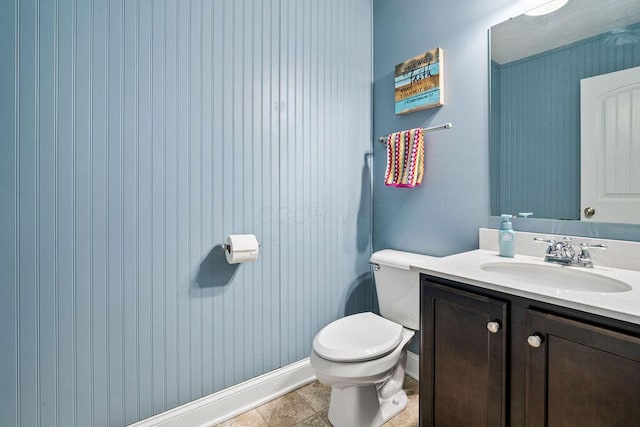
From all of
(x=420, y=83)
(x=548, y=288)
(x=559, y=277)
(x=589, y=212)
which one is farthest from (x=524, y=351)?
(x=420, y=83)

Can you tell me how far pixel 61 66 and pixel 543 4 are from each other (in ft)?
6.62

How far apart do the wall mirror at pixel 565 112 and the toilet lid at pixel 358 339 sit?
0.81 metres

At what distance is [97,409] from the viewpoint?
1241mm

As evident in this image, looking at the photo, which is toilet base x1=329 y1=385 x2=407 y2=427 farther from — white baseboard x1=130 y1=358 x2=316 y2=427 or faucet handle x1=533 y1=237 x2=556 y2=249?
faucet handle x1=533 y1=237 x2=556 y2=249

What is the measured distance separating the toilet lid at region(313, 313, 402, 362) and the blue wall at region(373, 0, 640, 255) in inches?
21.1

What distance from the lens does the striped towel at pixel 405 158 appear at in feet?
5.80

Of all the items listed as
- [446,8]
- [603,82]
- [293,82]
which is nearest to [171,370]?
[293,82]

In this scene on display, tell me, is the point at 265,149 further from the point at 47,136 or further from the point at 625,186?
the point at 625,186

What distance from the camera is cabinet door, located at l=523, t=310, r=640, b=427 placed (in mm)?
752

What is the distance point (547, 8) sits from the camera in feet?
4.53

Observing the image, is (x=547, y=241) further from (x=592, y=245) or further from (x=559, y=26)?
(x=559, y=26)

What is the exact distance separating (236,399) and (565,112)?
201 centimetres

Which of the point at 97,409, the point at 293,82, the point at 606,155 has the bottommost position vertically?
the point at 97,409

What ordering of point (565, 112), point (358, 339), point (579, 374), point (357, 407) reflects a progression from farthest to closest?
point (358, 339)
point (357, 407)
point (565, 112)
point (579, 374)
